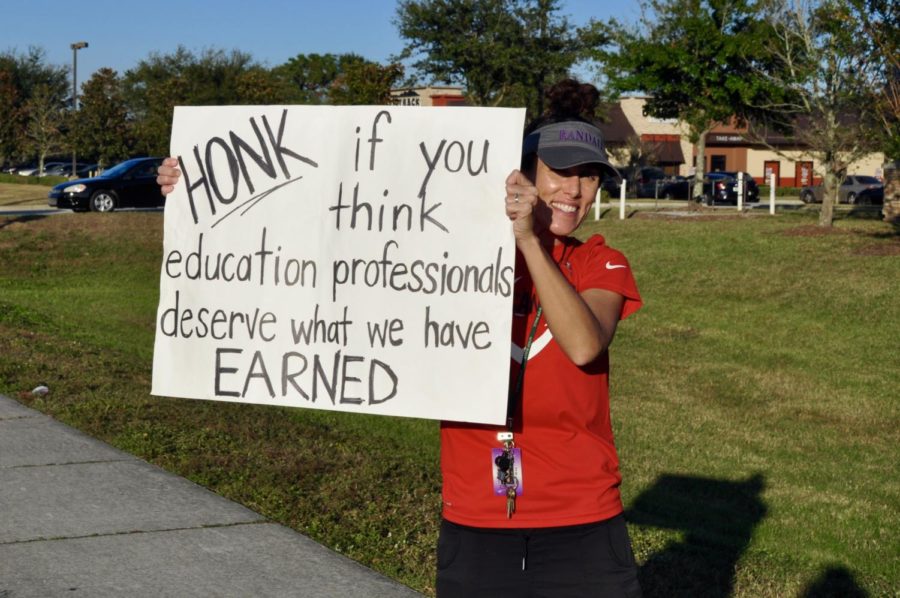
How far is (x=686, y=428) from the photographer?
395 inches

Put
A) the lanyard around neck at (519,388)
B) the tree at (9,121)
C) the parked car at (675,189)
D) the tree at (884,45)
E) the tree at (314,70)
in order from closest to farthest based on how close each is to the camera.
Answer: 1. the lanyard around neck at (519,388)
2. the tree at (884,45)
3. the parked car at (675,189)
4. the tree at (9,121)
5. the tree at (314,70)

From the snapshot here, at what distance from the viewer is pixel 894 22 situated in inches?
707

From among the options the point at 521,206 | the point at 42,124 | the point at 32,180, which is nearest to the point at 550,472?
the point at 521,206

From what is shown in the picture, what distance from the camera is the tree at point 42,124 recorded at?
2362 inches

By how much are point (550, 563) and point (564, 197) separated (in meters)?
0.83

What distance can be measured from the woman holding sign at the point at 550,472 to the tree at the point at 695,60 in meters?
26.7

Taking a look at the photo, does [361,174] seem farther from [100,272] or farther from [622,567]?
[100,272]

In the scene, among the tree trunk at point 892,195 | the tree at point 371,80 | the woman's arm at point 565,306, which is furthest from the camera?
the tree at point 371,80

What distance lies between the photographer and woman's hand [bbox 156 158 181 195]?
343 centimetres

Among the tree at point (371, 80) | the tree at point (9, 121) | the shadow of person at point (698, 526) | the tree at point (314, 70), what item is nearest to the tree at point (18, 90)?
the tree at point (9, 121)

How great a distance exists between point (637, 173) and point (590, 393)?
54.0 m

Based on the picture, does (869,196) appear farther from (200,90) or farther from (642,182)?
(200,90)

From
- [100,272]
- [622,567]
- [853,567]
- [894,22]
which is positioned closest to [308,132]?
[622,567]

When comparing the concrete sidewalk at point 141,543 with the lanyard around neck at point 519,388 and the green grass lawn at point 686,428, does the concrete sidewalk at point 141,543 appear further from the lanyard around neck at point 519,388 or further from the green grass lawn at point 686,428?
the lanyard around neck at point 519,388
